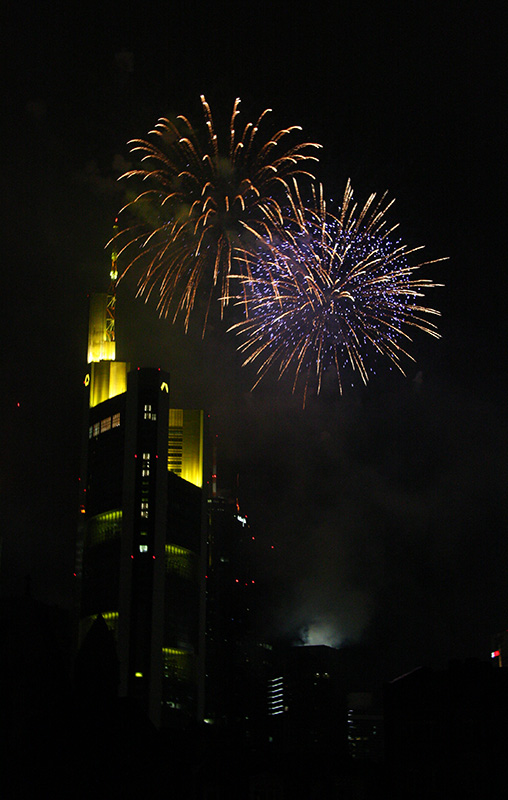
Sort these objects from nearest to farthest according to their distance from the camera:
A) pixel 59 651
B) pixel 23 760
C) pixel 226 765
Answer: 1. pixel 226 765
2. pixel 23 760
3. pixel 59 651

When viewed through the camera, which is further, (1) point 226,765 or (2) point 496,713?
(2) point 496,713

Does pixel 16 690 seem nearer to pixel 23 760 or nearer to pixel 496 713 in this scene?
pixel 23 760

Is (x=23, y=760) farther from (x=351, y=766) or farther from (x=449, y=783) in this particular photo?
(x=449, y=783)

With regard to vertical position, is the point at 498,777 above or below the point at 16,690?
below

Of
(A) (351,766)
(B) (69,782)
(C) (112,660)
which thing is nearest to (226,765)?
→ (A) (351,766)

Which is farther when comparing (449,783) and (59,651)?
(59,651)

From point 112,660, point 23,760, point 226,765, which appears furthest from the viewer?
point 112,660

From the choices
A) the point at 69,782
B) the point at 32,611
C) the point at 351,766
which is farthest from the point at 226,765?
the point at 32,611

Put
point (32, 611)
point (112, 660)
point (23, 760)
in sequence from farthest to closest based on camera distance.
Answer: point (112, 660) < point (32, 611) < point (23, 760)

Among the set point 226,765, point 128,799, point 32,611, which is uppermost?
point 32,611
